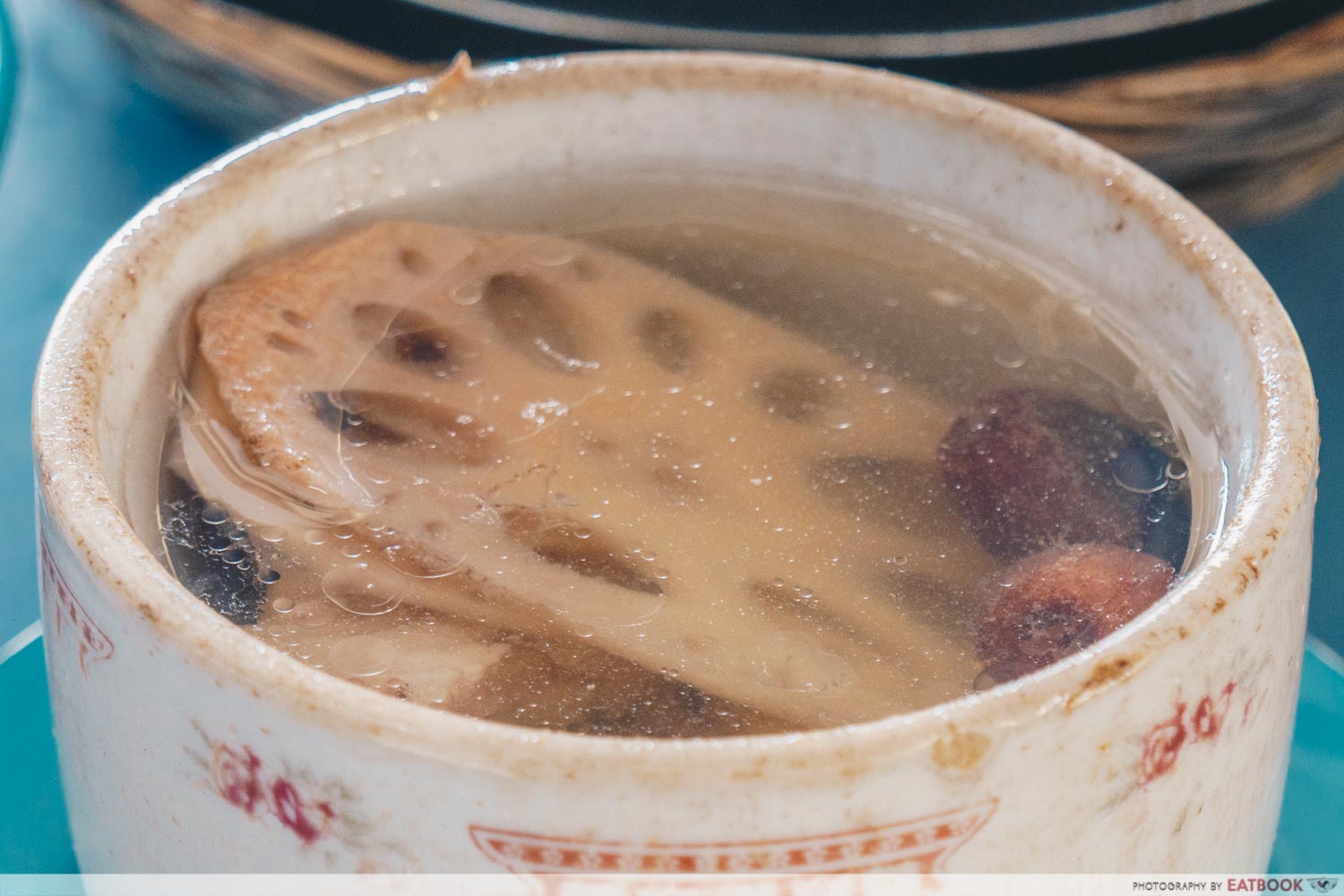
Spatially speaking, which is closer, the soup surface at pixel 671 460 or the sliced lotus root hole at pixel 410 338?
the soup surface at pixel 671 460

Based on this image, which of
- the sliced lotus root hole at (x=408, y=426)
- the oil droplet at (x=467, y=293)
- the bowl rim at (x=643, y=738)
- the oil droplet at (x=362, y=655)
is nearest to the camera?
the bowl rim at (x=643, y=738)

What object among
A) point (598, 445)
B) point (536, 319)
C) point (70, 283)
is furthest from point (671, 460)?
point (70, 283)

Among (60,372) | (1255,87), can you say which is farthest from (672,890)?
(1255,87)

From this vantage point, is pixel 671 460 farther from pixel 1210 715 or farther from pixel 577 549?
pixel 1210 715

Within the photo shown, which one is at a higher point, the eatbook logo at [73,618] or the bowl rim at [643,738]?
the bowl rim at [643,738]

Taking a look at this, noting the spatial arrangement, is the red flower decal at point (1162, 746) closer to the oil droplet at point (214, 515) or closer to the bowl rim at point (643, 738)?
the bowl rim at point (643, 738)

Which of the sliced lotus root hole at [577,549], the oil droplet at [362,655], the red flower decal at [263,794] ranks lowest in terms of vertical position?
the red flower decal at [263,794]

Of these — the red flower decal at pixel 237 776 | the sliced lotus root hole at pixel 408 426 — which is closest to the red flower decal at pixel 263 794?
the red flower decal at pixel 237 776
